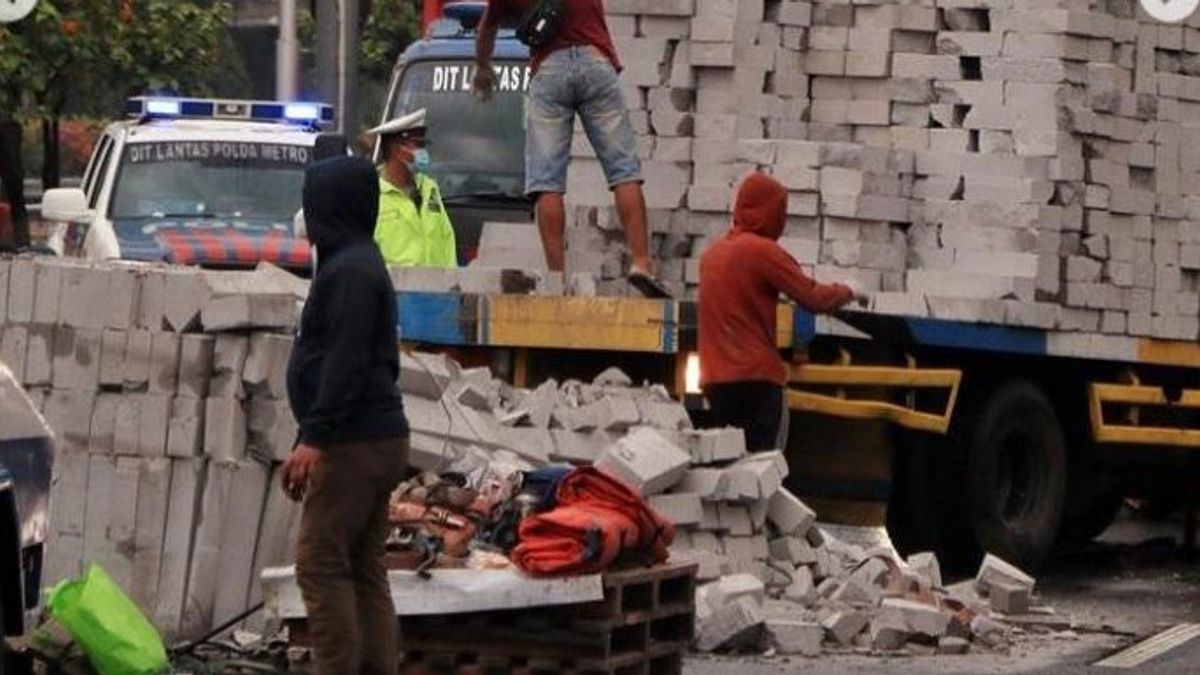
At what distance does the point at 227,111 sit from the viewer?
76.4 feet

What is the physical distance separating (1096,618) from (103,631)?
5.56 metres

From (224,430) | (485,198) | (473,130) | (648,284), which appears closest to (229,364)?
(224,430)

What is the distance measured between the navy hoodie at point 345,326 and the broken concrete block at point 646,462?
113 inches

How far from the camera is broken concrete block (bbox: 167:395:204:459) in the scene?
485 inches

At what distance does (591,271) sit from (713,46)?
1214mm

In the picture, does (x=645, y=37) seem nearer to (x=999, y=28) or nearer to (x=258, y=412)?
(x=999, y=28)

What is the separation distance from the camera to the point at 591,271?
52.2ft

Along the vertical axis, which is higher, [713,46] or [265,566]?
[713,46]

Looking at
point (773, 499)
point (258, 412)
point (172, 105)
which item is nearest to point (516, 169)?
point (172, 105)

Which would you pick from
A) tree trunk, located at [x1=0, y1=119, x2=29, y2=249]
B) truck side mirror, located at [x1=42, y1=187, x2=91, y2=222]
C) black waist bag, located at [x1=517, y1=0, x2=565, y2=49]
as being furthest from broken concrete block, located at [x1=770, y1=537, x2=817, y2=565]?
tree trunk, located at [x1=0, y1=119, x2=29, y2=249]

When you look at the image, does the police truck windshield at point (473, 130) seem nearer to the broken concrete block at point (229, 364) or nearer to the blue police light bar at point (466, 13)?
the blue police light bar at point (466, 13)

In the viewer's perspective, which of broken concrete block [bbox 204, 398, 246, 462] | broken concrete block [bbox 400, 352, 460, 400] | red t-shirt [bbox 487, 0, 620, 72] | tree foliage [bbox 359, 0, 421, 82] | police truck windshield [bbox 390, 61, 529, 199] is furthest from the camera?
tree foliage [bbox 359, 0, 421, 82]

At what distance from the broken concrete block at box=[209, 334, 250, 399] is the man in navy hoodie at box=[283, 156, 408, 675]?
2140mm

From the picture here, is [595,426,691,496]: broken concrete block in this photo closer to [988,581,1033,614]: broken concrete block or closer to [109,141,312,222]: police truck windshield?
[988,581,1033,614]: broken concrete block
